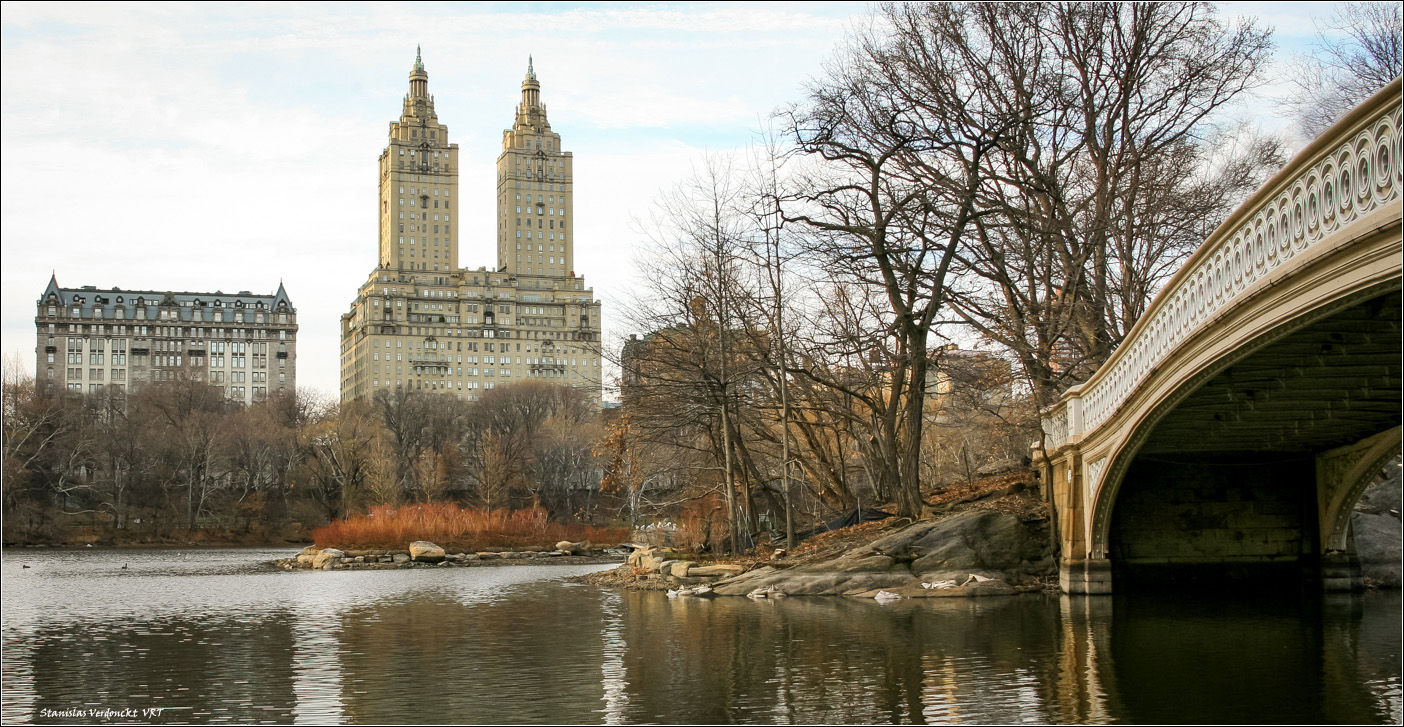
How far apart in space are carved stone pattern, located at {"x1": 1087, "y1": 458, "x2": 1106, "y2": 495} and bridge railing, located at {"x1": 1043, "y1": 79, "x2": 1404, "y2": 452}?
209cm

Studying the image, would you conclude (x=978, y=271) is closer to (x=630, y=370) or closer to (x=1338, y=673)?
(x=630, y=370)

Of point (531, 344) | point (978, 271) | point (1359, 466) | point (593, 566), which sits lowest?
point (593, 566)

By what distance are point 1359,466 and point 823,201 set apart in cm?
1084

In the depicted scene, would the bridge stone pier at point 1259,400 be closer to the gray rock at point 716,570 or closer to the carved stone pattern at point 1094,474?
the carved stone pattern at point 1094,474

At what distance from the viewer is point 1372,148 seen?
30.2 feet

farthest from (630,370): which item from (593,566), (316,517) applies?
(316,517)

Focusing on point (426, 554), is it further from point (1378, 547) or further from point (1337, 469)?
point (1337, 469)

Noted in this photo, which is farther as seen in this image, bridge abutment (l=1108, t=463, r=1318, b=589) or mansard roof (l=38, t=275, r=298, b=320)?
mansard roof (l=38, t=275, r=298, b=320)

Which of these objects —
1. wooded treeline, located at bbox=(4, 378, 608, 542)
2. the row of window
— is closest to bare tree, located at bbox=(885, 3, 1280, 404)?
wooded treeline, located at bbox=(4, 378, 608, 542)

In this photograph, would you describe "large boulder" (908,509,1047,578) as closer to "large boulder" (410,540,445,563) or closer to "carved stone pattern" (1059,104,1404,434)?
"carved stone pattern" (1059,104,1404,434)

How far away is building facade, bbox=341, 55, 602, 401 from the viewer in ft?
527

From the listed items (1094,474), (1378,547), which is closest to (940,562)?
(1094,474)

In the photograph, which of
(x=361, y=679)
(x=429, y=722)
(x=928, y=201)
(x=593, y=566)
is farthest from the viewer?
(x=593, y=566)

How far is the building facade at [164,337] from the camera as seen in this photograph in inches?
5758
